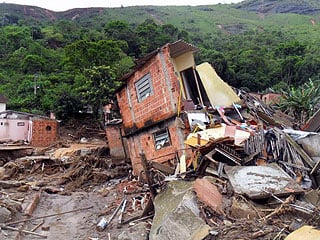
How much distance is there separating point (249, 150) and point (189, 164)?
208 centimetres

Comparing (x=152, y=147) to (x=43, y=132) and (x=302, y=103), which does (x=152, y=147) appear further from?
(x=43, y=132)

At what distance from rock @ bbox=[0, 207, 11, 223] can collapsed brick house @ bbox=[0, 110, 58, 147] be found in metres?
17.6

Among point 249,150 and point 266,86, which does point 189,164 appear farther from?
point 266,86

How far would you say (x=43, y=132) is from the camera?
91.1ft

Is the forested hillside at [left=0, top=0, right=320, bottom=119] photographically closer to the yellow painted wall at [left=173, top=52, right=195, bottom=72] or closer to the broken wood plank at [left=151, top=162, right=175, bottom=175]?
the yellow painted wall at [left=173, top=52, right=195, bottom=72]

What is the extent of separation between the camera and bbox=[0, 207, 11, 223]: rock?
1027cm

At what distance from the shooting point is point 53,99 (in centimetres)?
3509

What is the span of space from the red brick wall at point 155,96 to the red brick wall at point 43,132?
13.4 metres

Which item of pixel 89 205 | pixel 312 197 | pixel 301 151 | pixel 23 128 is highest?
pixel 23 128

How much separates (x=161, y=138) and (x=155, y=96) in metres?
1.73

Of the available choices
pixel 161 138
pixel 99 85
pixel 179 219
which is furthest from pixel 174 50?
pixel 99 85

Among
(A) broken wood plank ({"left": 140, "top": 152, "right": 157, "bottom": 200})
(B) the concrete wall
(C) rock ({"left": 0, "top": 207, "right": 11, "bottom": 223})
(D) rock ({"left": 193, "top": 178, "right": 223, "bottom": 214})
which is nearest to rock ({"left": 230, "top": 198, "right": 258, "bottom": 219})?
(D) rock ({"left": 193, "top": 178, "right": 223, "bottom": 214})

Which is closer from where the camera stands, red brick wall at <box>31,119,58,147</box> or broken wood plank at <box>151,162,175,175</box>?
broken wood plank at <box>151,162,175,175</box>

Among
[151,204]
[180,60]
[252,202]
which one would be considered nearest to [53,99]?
[180,60]
